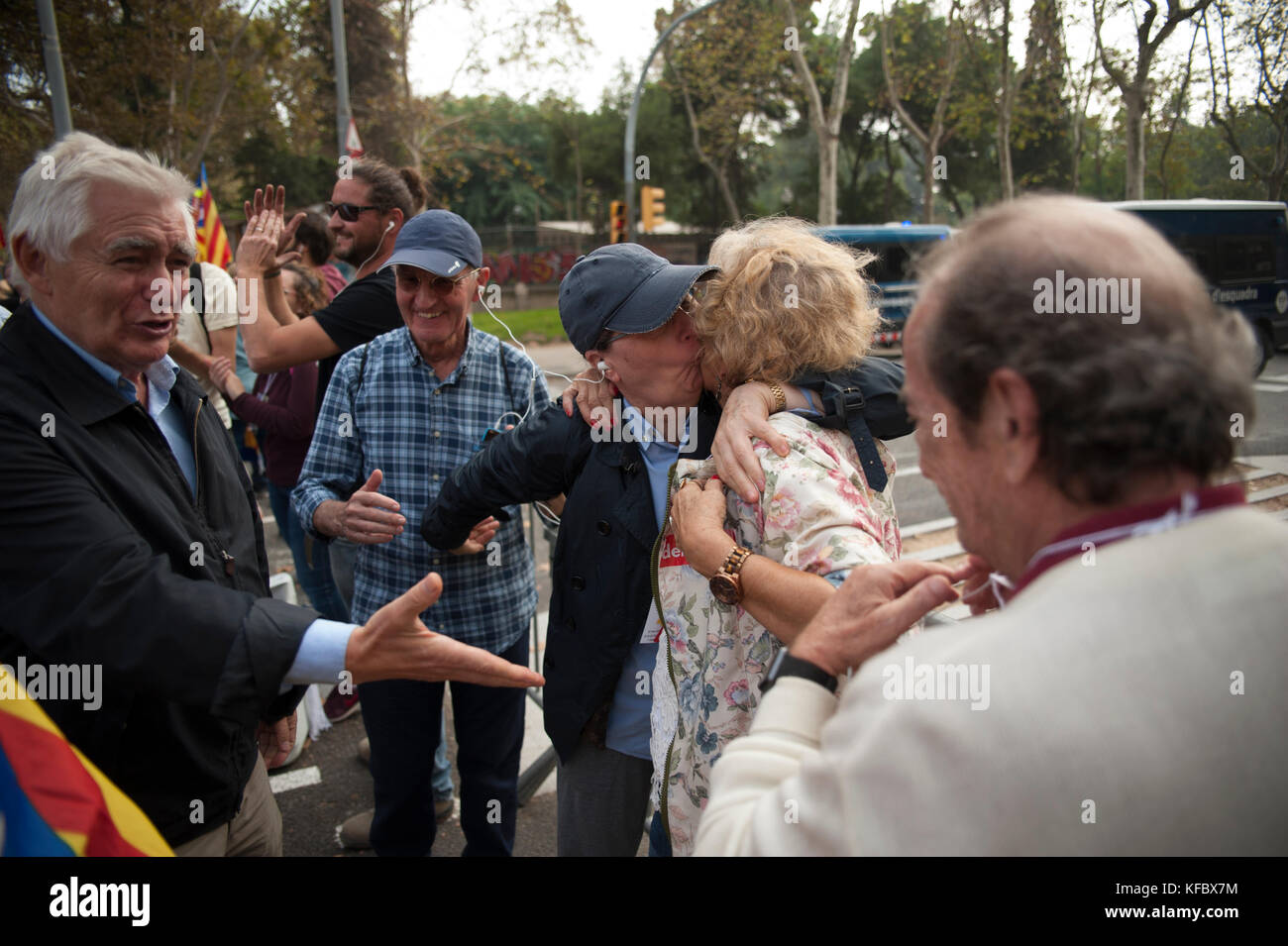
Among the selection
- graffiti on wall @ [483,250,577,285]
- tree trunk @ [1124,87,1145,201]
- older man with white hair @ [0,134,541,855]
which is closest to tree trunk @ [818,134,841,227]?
tree trunk @ [1124,87,1145,201]

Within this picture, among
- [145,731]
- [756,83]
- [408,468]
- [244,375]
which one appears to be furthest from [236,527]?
[756,83]

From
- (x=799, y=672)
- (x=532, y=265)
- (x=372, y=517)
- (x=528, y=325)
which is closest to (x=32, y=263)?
(x=372, y=517)

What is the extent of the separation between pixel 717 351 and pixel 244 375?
4069mm

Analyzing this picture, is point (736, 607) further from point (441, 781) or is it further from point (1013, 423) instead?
point (441, 781)

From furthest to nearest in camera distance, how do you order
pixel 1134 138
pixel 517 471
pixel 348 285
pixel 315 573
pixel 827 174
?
pixel 827 174, pixel 1134 138, pixel 315 573, pixel 348 285, pixel 517 471

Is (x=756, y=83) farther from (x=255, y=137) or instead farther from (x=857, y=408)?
(x=857, y=408)

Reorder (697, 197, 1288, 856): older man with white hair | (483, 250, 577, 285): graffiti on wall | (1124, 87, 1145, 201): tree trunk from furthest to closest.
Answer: (483, 250, 577, 285): graffiti on wall < (1124, 87, 1145, 201): tree trunk < (697, 197, 1288, 856): older man with white hair

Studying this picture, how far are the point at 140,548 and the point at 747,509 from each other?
1.15m

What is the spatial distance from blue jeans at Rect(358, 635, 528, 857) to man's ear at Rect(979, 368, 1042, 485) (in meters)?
2.19

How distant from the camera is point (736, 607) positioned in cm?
178

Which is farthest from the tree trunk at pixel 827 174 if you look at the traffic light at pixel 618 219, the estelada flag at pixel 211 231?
the estelada flag at pixel 211 231

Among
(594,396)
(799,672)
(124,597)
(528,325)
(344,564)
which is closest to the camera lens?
(799,672)

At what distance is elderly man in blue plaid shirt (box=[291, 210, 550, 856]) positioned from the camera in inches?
111

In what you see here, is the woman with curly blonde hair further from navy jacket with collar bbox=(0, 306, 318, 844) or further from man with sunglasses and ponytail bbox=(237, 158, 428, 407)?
man with sunglasses and ponytail bbox=(237, 158, 428, 407)
